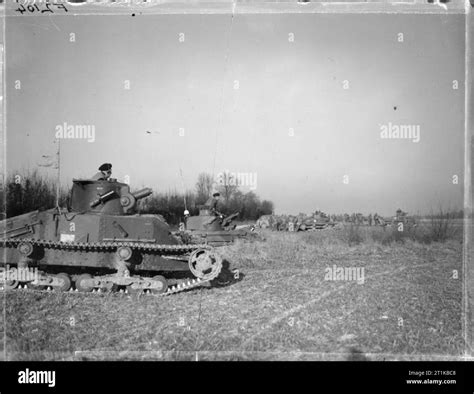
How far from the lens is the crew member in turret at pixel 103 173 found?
342 inches

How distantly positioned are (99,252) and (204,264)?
2242mm

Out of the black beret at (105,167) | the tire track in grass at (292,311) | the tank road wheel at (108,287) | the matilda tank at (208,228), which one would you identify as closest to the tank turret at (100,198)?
the black beret at (105,167)

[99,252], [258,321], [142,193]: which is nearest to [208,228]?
[142,193]

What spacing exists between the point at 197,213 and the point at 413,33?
11378mm

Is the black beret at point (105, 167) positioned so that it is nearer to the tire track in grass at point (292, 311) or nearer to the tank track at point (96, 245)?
the tank track at point (96, 245)

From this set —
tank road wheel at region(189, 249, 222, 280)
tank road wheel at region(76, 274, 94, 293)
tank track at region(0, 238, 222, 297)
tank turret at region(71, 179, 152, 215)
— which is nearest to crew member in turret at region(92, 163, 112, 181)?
tank turret at region(71, 179, 152, 215)

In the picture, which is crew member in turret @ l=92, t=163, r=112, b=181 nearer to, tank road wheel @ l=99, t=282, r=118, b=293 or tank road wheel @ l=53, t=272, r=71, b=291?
tank road wheel @ l=53, t=272, r=71, b=291

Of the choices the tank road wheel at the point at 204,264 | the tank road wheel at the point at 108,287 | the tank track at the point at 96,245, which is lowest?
the tank road wheel at the point at 108,287

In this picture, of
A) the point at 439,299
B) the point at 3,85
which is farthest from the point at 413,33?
the point at 3,85

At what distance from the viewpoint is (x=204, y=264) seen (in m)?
8.02

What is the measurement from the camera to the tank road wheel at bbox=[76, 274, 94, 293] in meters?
7.86

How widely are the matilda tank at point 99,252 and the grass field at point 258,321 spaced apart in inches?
15.9

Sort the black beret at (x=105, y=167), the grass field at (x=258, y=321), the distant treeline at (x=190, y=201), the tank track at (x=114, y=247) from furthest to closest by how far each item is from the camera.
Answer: the distant treeline at (x=190, y=201) < the black beret at (x=105, y=167) < the tank track at (x=114, y=247) < the grass field at (x=258, y=321)
